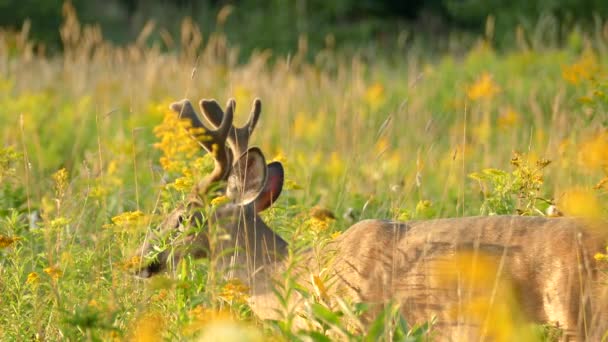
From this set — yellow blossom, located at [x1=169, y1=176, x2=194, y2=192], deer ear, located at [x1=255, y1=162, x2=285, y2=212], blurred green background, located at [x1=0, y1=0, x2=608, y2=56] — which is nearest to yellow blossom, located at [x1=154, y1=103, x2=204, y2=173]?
deer ear, located at [x1=255, y1=162, x2=285, y2=212]

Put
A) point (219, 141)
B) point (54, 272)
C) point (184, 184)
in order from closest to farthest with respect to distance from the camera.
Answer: point (54, 272)
point (184, 184)
point (219, 141)

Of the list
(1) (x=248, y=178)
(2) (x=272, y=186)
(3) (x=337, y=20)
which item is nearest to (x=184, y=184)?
(1) (x=248, y=178)

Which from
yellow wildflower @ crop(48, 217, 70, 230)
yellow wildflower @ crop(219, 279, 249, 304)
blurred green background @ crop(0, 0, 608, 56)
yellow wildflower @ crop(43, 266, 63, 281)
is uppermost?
blurred green background @ crop(0, 0, 608, 56)

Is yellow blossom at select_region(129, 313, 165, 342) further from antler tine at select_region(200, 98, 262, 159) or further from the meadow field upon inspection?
antler tine at select_region(200, 98, 262, 159)

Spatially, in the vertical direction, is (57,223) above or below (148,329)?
above

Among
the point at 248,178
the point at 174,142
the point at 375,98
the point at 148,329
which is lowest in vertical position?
the point at 148,329

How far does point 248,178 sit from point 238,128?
0.27 m

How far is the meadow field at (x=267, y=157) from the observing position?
3760 millimetres

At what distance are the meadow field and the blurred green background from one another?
7010 millimetres

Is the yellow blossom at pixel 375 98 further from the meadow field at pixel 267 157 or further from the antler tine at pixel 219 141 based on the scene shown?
the antler tine at pixel 219 141

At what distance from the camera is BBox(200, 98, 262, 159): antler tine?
5266 mm

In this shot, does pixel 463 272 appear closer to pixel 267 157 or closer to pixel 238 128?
pixel 238 128

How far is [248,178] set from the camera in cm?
522

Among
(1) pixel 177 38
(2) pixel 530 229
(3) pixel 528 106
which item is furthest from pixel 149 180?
(1) pixel 177 38
